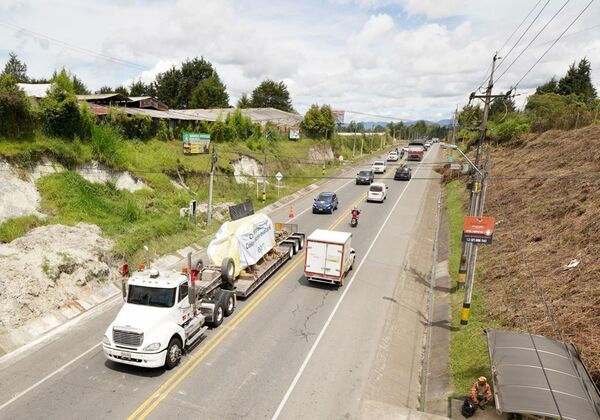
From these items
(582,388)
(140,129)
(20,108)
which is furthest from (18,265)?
(140,129)

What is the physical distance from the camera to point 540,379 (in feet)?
33.0

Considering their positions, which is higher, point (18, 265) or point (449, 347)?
point (18, 265)

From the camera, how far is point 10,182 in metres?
24.2

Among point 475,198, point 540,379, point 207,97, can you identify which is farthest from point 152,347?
point 207,97

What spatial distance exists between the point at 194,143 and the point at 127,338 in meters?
31.9

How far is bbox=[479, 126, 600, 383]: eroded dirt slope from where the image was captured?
570 inches

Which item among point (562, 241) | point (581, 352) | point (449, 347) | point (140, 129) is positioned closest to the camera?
point (581, 352)

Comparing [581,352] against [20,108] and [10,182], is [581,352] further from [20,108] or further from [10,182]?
[20,108]

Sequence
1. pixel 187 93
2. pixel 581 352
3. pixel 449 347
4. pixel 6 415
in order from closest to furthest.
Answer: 1. pixel 6 415
2. pixel 581 352
3. pixel 449 347
4. pixel 187 93

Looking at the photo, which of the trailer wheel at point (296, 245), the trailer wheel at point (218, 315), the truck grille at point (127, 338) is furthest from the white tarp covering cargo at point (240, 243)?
the truck grille at point (127, 338)

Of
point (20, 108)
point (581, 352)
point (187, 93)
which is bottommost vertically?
point (581, 352)

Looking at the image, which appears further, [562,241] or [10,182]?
[10,182]

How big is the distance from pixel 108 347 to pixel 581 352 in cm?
1489

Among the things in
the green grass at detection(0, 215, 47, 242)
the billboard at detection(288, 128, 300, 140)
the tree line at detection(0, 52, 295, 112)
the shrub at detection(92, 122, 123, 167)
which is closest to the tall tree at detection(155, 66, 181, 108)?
the tree line at detection(0, 52, 295, 112)
